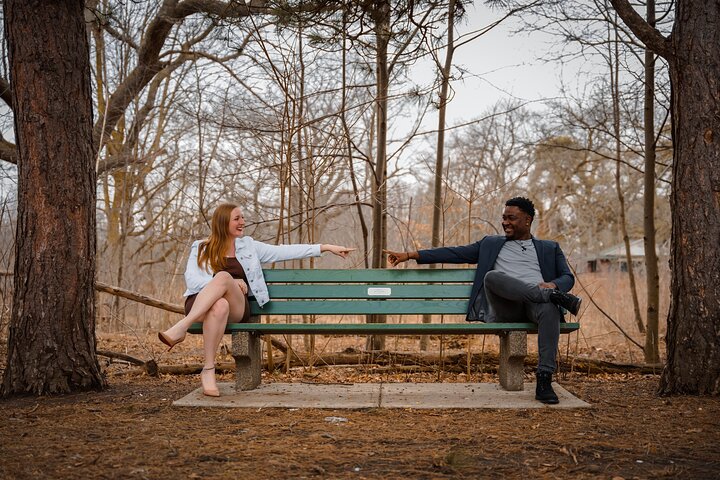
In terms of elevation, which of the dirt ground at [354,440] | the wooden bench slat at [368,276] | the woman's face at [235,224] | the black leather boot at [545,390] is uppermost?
the woman's face at [235,224]

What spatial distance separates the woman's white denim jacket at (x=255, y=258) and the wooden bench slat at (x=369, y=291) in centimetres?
16

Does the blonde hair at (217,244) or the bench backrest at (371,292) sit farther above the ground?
the blonde hair at (217,244)

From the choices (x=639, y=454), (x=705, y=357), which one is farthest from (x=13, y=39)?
(x=705, y=357)

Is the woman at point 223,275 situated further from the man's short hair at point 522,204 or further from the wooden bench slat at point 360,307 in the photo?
the man's short hair at point 522,204

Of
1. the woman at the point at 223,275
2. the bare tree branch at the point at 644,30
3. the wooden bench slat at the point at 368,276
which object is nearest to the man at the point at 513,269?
the wooden bench slat at the point at 368,276

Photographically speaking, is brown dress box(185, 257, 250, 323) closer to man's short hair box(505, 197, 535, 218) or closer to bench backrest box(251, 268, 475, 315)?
bench backrest box(251, 268, 475, 315)

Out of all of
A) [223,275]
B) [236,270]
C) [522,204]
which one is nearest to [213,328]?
[223,275]

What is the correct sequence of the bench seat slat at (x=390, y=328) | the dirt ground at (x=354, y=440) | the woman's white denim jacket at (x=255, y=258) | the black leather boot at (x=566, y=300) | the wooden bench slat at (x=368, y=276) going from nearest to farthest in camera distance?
the dirt ground at (x=354, y=440) < the black leather boot at (x=566, y=300) < the bench seat slat at (x=390, y=328) < the woman's white denim jacket at (x=255, y=258) < the wooden bench slat at (x=368, y=276)

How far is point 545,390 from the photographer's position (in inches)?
165

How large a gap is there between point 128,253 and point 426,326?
34.6 feet

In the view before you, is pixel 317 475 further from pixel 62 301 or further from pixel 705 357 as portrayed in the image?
pixel 705 357

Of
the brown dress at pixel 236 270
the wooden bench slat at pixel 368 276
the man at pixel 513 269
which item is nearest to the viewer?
the man at pixel 513 269

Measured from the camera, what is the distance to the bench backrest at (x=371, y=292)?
4820 millimetres

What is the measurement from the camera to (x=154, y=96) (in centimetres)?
1192
